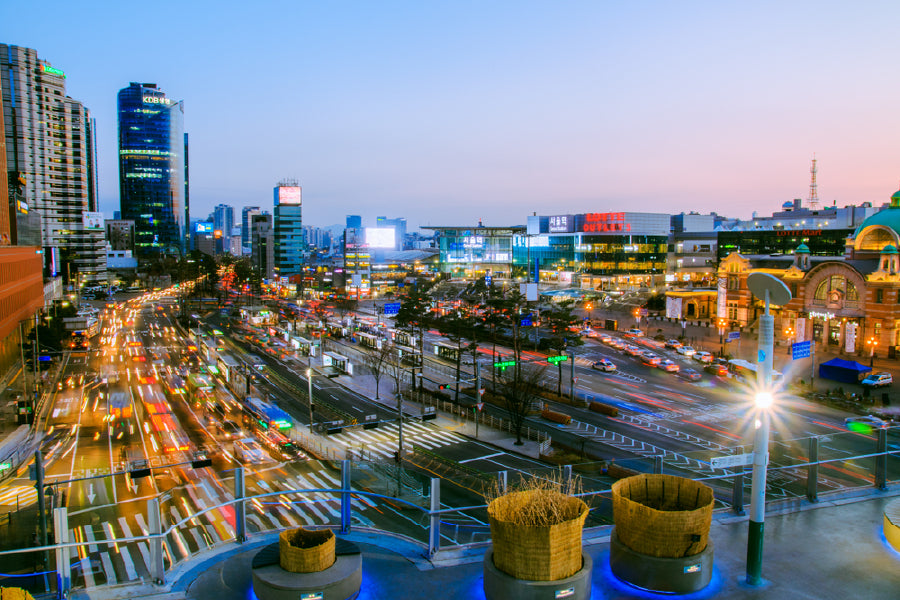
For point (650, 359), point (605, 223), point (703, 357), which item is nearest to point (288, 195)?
point (605, 223)

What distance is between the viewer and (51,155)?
447 ft

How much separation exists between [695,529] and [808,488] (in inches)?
205

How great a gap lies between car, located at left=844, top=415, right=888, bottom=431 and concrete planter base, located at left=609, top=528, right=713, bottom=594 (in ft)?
107

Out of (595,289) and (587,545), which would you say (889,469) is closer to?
(587,545)

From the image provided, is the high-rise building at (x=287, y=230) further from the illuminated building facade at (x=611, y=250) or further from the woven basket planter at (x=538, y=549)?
the woven basket planter at (x=538, y=549)

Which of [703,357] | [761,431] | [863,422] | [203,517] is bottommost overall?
[203,517]

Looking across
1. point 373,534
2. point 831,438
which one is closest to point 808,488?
point 831,438

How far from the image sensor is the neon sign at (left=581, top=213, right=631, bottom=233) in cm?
12556

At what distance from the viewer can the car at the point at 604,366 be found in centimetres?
5269

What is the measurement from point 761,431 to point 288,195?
175845mm

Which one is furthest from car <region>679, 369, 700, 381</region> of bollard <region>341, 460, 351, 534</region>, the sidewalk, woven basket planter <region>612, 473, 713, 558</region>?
bollard <region>341, 460, 351, 534</region>

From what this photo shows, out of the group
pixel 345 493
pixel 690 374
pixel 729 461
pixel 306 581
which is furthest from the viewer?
pixel 690 374

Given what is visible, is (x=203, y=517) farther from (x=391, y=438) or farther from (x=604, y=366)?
(x=604, y=366)

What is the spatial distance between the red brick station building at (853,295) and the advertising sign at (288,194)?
453 ft
